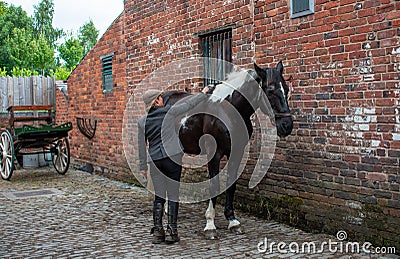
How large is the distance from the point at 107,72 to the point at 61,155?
2.33 metres

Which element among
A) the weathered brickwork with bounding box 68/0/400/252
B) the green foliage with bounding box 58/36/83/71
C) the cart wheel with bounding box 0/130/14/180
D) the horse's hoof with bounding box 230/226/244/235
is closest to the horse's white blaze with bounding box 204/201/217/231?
the horse's hoof with bounding box 230/226/244/235

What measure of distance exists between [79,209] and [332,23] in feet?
15.6

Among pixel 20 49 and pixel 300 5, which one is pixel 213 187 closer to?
pixel 300 5

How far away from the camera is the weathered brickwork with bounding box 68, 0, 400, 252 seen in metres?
5.10

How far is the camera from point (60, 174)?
1202 cm

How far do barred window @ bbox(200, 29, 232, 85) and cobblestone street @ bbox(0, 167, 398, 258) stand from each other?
2.13 metres

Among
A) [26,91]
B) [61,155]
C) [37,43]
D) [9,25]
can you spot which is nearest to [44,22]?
[9,25]

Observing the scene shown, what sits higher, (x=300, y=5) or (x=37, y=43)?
(x=37, y=43)

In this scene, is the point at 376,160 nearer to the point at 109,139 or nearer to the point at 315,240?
the point at 315,240

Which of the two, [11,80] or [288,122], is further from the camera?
[11,80]

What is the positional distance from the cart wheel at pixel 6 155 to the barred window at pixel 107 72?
246 centimetres

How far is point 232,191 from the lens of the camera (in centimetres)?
623

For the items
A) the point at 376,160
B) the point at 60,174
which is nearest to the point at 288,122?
the point at 376,160

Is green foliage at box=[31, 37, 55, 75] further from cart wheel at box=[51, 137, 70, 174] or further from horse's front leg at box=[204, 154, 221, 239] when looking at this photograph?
horse's front leg at box=[204, 154, 221, 239]
